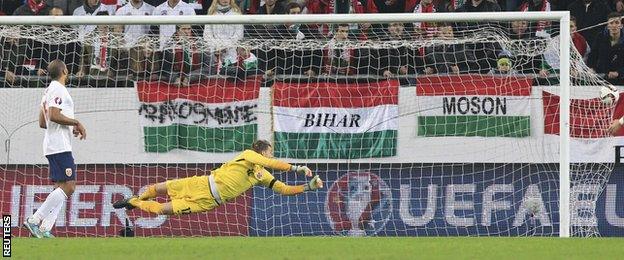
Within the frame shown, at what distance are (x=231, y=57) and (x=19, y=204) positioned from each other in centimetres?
340

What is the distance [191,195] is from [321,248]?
14.1 feet

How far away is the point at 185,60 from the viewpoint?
1870cm

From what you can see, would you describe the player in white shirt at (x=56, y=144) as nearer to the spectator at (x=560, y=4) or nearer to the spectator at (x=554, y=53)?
the spectator at (x=554, y=53)

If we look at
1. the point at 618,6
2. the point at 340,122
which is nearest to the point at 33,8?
the point at 340,122

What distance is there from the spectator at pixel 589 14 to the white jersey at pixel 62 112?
24.0 ft

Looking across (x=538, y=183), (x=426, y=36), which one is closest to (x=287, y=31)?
(x=426, y=36)

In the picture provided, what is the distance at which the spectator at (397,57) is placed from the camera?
1862 centimetres

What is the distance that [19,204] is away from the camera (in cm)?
1902

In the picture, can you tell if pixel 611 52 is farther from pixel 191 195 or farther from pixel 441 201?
pixel 191 195

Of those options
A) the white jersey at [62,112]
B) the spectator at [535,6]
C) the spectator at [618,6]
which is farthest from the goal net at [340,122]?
the white jersey at [62,112]

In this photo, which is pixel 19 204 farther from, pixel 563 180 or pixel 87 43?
pixel 563 180

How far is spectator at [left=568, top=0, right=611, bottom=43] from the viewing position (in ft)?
63.2

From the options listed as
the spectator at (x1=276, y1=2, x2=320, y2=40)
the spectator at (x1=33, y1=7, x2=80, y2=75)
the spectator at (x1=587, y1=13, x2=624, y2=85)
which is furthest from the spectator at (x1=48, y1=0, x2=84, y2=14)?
the spectator at (x1=587, y1=13, x2=624, y2=85)

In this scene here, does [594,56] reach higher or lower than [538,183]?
higher
